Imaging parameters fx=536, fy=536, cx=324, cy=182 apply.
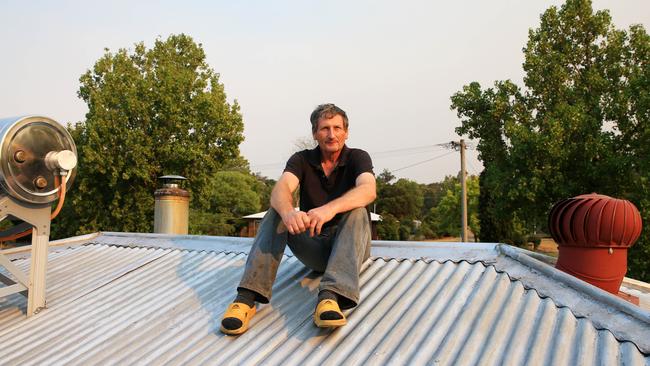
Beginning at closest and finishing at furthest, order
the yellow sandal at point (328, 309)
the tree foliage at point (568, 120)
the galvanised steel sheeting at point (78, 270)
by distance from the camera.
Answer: the yellow sandal at point (328, 309) < the galvanised steel sheeting at point (78, 270) < the tree foliage at point (568, 120)

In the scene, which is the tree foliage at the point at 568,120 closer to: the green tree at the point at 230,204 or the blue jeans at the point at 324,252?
the blue jeans at the point at 324,252

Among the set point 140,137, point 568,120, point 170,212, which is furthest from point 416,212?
point 170,212

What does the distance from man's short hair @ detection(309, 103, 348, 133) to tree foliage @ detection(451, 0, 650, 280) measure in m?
11.5

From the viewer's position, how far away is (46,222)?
4301mm

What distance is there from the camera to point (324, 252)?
355 centimetres

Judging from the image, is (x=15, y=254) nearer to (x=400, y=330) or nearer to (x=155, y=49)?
(x=400, y=330)

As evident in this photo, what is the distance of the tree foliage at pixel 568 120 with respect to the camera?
13.5 metres

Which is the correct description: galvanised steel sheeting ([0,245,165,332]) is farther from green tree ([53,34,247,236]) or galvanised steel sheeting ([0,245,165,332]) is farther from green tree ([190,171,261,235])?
green tree ([190,171,261,235])

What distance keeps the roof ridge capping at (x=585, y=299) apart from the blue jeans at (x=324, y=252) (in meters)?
1.04

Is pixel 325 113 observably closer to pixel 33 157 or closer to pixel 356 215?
pixel 356 215

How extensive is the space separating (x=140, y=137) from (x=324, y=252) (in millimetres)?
18196

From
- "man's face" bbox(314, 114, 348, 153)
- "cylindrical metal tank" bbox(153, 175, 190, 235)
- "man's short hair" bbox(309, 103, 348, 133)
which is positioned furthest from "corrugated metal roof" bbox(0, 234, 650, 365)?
"cylindrical metal tank" bbox(153, 175, 190, 235)

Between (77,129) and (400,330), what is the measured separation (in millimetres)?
21547

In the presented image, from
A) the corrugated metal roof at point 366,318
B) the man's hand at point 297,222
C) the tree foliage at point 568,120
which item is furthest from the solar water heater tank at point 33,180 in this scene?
the tree foliage at point 568,120
